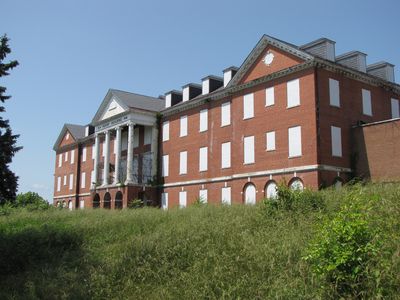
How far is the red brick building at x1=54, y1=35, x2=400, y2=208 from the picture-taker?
1158 inches

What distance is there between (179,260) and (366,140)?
20073 millimetres

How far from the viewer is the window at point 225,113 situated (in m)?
35.8

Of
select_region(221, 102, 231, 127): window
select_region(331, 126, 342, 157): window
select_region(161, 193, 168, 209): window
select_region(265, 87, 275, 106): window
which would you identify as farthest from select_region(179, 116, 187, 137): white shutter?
select_region(331, 126, 342, 157): window

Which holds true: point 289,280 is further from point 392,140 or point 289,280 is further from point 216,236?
point 392,140

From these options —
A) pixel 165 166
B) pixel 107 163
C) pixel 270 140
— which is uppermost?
pixel 107 163

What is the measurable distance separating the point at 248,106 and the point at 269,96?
6.68 feet

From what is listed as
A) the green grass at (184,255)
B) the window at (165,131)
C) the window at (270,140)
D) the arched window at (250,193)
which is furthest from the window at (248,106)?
the green grass at (184,255)

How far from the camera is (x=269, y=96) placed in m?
31.9

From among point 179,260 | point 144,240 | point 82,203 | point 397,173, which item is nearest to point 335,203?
point 179,260

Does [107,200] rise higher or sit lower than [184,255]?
higher

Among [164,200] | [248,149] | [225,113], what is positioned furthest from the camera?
[164,200]

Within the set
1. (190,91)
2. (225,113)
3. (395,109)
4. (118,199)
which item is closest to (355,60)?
(395,109)

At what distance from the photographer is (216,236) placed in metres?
14.3

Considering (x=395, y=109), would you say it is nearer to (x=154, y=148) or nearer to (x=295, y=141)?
(x=295, y=141)
